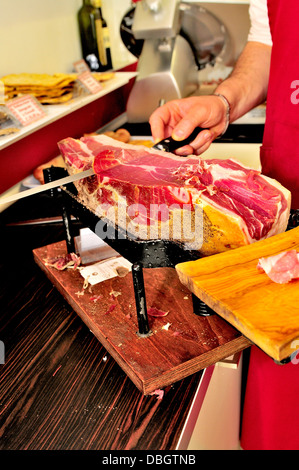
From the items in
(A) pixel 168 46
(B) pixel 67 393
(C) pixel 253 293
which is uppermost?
(A) pixel 168 46

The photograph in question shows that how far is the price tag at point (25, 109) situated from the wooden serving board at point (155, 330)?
917 mm

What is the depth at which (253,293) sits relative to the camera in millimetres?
1011

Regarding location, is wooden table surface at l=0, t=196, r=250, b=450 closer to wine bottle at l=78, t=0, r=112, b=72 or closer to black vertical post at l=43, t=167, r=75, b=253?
black vertical post at l=43, t=167, r=75, b=253

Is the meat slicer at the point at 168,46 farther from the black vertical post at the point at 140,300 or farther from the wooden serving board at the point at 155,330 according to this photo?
the black vertical post at the point at 140,300

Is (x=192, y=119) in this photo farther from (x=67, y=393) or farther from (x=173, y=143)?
(x=67, y=393)

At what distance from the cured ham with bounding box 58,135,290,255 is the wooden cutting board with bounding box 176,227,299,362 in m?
0.06

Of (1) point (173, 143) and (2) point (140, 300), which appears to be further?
(1) point (173, 143)

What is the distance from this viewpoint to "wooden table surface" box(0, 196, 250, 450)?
3.33 ft

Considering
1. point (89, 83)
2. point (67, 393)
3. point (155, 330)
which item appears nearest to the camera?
point (67, 393)

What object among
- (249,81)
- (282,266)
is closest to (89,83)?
(249,81)

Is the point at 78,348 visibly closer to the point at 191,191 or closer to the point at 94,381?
the point at 94,381

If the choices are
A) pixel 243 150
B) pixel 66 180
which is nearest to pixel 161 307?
pixel 66 180

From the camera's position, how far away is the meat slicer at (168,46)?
2.84 meters

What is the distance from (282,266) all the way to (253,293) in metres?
0.11
